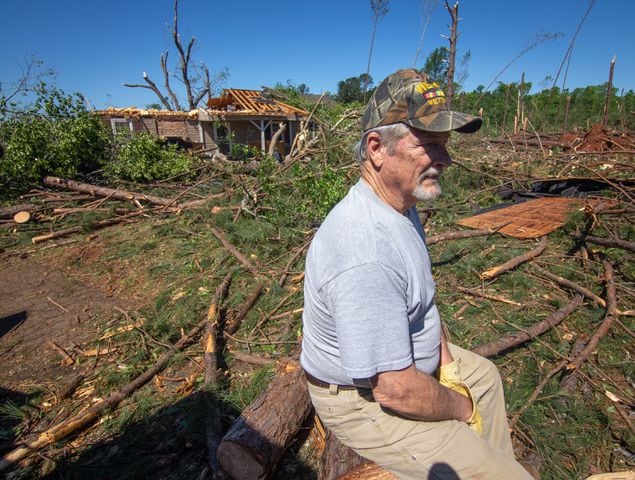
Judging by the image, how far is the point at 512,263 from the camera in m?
4.18

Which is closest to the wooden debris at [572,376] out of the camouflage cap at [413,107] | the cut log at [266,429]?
the cut log at [266,429]

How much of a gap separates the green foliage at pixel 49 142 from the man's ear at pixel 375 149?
1002 cm

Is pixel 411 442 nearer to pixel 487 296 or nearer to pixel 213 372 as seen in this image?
pixel 213 372

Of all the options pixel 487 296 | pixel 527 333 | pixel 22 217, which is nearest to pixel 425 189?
pixel 527 333

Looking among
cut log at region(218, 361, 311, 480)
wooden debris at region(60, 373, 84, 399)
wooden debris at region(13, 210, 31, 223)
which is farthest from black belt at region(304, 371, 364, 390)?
wooden debris at region(13, 210, 31, 223)

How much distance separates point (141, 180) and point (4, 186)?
3064mm

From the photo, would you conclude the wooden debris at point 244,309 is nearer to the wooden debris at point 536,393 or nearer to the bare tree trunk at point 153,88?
the wooden debris at point 536,393

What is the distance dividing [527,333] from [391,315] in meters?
2.54

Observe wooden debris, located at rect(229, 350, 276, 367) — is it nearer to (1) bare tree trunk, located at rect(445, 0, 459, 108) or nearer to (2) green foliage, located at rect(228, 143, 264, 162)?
(2) green foliage, located at rect(228, 143, 264, 162)

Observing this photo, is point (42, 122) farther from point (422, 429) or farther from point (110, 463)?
point (422, 429)

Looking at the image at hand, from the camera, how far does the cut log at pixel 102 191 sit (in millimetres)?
7936

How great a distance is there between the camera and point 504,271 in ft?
13.5

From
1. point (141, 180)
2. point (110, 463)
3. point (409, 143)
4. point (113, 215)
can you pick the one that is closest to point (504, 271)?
point (409, 143)

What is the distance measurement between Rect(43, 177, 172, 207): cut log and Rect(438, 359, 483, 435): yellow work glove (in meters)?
→ 7.21
